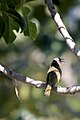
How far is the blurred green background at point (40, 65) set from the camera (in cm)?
381

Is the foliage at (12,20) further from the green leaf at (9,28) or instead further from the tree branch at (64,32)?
the tree branch at (64,32)

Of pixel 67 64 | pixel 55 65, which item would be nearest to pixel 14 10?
pixel 55 65

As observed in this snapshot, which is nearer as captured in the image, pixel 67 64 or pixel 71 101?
pixel 71 101

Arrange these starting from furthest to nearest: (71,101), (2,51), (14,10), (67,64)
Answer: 1. (67,64)
2. (71,101)
3. (2,51)
4. (14,10)

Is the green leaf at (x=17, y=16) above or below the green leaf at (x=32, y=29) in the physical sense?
above

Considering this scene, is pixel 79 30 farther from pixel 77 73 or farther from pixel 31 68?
pixel 77 73

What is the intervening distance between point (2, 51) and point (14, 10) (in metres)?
2.41

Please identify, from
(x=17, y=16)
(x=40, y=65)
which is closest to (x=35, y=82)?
(x=17, y=16)

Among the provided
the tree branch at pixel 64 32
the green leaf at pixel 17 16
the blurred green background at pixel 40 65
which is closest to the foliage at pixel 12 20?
the green leaf at pixel 17 16

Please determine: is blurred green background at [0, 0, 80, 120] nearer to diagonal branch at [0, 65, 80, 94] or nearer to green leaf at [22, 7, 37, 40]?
green leaf at [22, 7, 37, 40]

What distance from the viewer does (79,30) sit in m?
4.27

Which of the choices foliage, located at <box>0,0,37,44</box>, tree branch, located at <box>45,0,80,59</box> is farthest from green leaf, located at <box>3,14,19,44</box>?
tree branch, located at <box>45,0,80,59</box>

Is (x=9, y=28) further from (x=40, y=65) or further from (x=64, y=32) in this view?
(x=40, y=65)

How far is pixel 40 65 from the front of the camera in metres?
4.64
